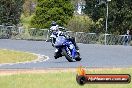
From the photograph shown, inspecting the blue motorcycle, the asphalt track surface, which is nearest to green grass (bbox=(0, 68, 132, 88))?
the asphalt track surface

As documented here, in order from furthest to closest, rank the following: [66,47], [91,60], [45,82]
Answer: [91,60] < [66,47] < [45,82]

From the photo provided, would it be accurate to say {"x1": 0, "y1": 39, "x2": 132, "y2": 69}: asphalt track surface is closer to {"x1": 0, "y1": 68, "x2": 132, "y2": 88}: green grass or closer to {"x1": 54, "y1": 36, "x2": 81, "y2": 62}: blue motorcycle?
{"x1": 54, "y1": 36, "x2": 81, "y2": 62}: blue motorcycle

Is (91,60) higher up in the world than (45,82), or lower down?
lower down

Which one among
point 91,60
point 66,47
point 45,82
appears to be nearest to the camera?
point 45,82

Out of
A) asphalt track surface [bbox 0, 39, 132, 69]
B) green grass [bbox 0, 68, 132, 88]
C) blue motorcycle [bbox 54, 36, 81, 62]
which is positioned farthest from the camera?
blue motorcycle [bbox 54, 36, 81, 62]

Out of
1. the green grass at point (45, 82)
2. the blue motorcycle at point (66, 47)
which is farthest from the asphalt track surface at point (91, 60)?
the green grass at point (45, 82)

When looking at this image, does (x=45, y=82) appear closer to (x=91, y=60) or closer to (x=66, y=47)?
(x=66, y=47)

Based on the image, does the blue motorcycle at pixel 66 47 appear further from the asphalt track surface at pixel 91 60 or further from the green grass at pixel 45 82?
the green grass at pixel 45 82

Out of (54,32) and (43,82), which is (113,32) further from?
(43,82)

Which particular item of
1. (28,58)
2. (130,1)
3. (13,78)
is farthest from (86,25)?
(13,78)

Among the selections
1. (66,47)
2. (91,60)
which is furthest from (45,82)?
(91,60)

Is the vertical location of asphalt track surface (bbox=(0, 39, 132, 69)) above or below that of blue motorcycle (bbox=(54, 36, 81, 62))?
below

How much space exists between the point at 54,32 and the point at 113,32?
703 inches

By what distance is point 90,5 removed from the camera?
50156mm
